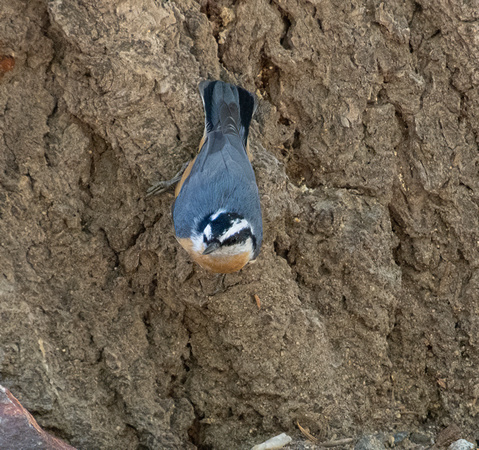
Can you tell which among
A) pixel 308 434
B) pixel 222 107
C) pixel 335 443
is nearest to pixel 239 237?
pixel 222 107

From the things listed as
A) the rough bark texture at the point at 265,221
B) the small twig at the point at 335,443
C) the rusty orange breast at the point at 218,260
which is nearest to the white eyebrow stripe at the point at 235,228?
the rusty orange breast at the point at 218,260

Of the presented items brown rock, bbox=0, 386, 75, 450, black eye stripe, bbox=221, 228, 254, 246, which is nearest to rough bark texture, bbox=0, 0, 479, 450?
black eye stripe, bbox=221, 228, 254, 246

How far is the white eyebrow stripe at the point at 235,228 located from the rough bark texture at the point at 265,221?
495 millimetres

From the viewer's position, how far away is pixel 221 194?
3771mm

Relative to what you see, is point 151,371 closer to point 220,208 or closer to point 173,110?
point 220,208

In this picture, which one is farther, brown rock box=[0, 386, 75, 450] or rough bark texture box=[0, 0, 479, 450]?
rough bark texture box=[0, 0, 479, 450]

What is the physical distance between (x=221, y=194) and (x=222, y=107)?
611 mm

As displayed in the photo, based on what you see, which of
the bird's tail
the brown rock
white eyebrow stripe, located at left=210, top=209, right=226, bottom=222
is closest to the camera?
the brown rock

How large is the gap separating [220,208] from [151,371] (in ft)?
4.00

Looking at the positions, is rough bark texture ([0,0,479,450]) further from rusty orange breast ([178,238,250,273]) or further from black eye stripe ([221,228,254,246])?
black eye stripe ([221,228,254,246])

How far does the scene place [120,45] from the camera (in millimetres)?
3859

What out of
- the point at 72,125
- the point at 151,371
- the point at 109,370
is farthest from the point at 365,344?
the point at 72,125

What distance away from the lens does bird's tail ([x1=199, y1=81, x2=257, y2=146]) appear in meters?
3.99

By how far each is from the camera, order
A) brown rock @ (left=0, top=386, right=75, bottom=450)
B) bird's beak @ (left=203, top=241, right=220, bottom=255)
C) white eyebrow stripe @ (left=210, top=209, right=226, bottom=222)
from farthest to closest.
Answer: white eyebrow stripe @ (left=210, top=209, right=226, bottom=222), bird's beak @ (left=203, top=241, right=220, bottom=255), brown rock @ (left=0, top=386, right=75, bottom=450)
